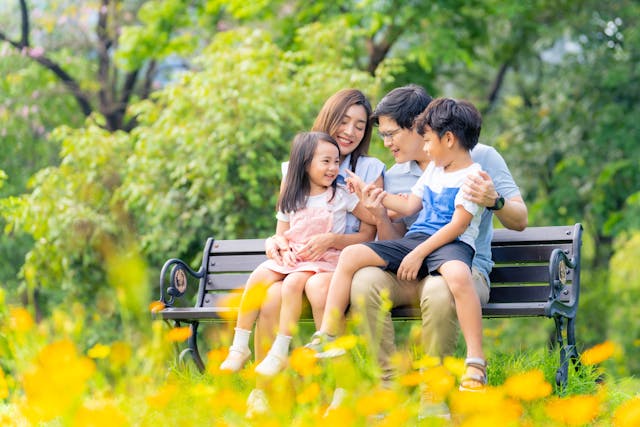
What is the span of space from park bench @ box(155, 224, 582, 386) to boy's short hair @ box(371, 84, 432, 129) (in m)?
0.75

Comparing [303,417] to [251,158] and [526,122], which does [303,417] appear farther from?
[526,122]

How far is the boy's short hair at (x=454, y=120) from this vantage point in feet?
12.6

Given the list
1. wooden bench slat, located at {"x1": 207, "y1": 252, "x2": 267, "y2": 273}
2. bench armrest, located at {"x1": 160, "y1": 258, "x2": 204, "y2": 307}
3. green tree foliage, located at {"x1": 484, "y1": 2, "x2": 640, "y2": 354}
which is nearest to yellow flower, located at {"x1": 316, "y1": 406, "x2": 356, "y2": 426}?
bench armrest, located at {"x1": 160, "y1": 258, "x2": 204, "y2": 307}

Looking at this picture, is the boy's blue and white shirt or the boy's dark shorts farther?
the boy's blue and white shirt

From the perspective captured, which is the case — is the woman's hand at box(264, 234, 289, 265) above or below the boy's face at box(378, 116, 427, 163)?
below

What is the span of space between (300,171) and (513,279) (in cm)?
108

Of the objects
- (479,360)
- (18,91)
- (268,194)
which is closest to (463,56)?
(268,194)

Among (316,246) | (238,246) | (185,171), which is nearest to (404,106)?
(316,246)

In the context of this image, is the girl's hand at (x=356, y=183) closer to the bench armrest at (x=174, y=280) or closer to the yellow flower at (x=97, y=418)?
the bench armrest at (x=174, y=280)

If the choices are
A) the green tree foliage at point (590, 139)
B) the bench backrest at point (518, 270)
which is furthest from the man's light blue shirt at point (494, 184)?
the green tree foliage at point (590, 139)

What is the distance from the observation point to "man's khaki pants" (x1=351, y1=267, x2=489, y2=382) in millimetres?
3639

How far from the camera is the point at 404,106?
13.8 feet

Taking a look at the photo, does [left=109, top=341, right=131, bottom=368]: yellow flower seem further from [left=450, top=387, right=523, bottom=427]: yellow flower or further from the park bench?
the park bench

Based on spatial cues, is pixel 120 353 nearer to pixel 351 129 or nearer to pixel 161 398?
pixel 161 398
